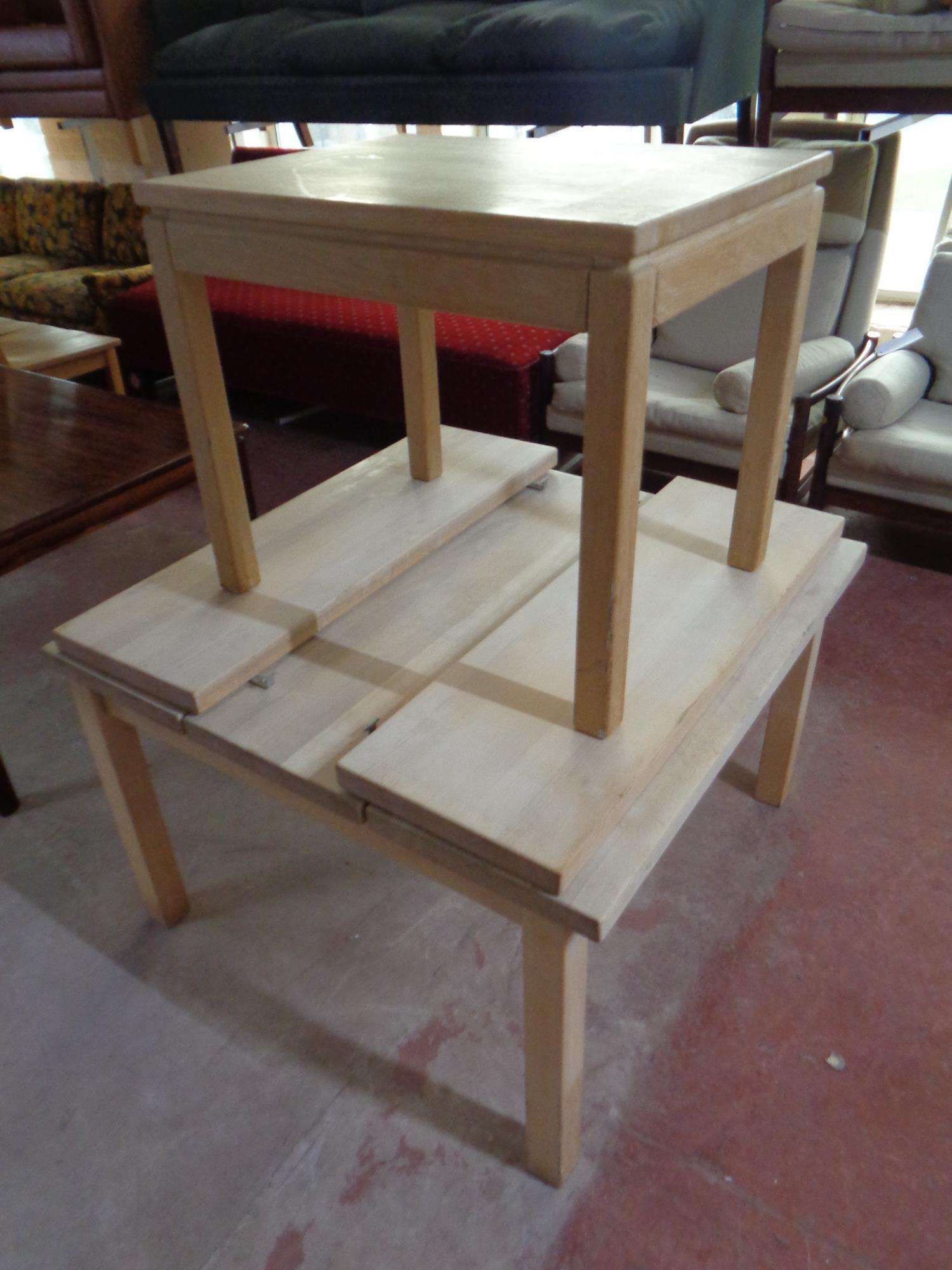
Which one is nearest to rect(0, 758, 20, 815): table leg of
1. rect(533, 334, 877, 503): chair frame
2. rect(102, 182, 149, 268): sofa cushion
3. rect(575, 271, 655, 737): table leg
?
rect(575, 271, 655, 737): table leg

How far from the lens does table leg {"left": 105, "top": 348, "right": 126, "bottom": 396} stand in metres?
3.43

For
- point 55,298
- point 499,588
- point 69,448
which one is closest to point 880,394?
point 499,588

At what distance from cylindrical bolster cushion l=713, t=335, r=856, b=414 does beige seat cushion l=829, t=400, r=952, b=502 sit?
24 centimetres

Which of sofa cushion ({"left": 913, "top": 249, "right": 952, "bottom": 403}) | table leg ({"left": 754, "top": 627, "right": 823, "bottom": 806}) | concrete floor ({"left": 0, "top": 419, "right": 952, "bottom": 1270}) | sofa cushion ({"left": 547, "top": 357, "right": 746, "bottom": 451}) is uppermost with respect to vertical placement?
sofa cushion ({"left": 913, "top": 249, "right": 952, "bottom": 403})

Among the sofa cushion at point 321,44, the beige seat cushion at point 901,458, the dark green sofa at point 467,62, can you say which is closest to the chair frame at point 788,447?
the beige seat cushion at point 901,458

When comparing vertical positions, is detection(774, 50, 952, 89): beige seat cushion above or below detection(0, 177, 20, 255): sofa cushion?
above

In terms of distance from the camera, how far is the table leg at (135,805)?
1.27 m

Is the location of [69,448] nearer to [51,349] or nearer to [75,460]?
[75,460]

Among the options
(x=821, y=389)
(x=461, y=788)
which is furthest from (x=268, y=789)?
(x=821, y=389)

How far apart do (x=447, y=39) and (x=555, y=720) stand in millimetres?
2005

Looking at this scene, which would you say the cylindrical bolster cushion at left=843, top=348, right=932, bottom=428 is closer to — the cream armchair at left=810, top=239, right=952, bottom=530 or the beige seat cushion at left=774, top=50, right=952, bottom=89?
the cream armchair at left=810, top=239, right=952, bottom=530

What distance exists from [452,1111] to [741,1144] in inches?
15.3

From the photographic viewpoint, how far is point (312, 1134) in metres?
1.20

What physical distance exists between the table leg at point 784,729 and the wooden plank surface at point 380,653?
1.48 feet
